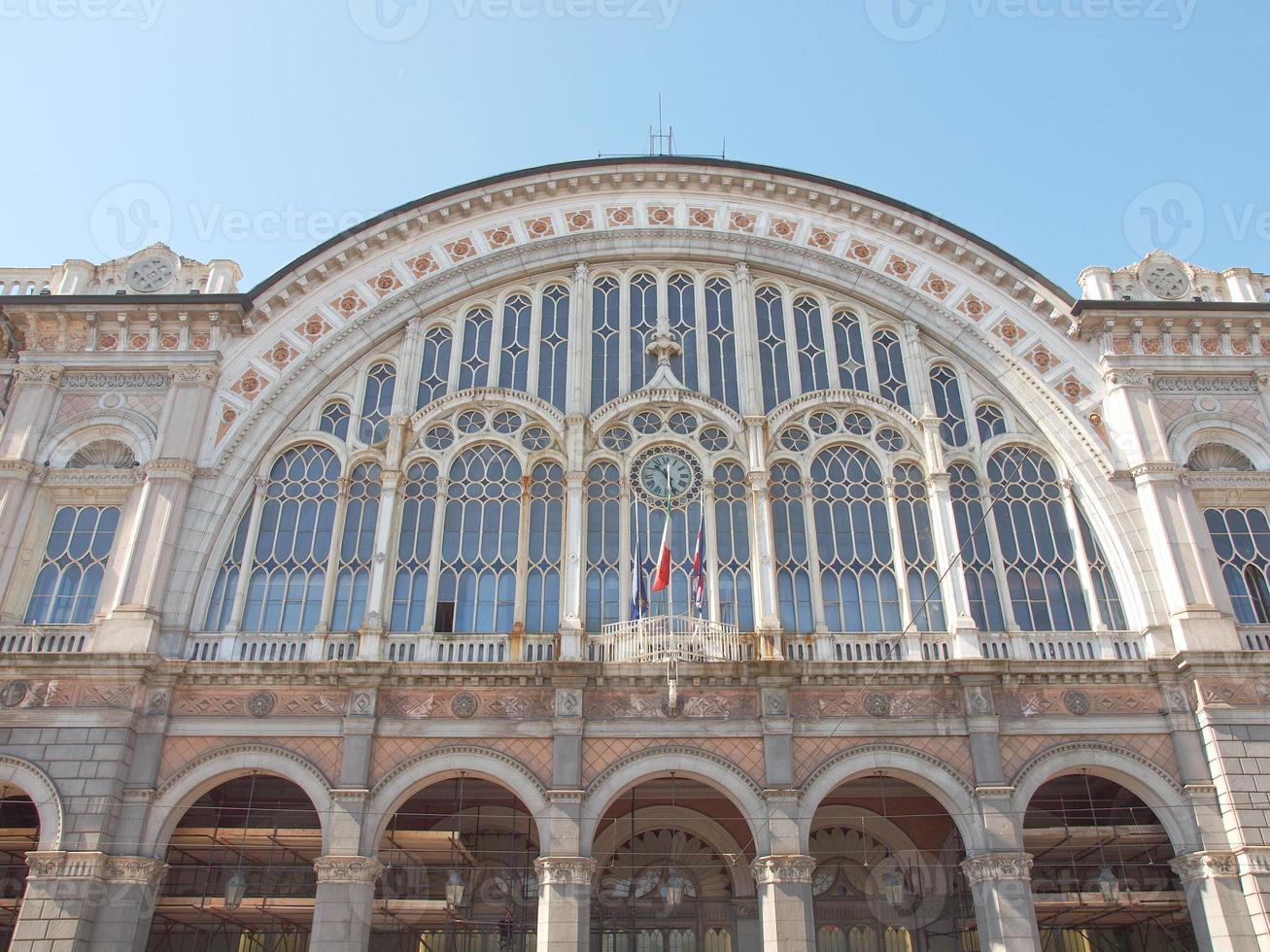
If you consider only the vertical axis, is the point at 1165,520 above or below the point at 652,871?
above

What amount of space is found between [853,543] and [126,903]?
750 inches

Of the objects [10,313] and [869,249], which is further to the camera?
[869,249]

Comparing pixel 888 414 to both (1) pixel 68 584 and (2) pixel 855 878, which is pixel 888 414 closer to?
(2) pixel 855 878

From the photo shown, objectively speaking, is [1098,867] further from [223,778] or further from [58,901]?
[58,901]

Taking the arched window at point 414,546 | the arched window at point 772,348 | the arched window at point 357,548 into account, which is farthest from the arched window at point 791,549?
the arched window at point 357,548

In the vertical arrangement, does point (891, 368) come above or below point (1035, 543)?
above

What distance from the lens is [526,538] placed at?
89.4ft

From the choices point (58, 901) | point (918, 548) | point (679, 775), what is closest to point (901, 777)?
point (679, 775)

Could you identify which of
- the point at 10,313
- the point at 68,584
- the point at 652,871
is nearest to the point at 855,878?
the point at 652,871

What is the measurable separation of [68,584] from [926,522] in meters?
22.4

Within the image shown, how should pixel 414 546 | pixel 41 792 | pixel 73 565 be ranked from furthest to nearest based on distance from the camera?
pixel 414 546 < pixel 73 565 < pixel 41 792

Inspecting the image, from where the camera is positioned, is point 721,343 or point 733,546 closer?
point 733,546

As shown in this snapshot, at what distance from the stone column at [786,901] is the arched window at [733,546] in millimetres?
5914

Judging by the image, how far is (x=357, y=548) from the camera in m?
27.2
